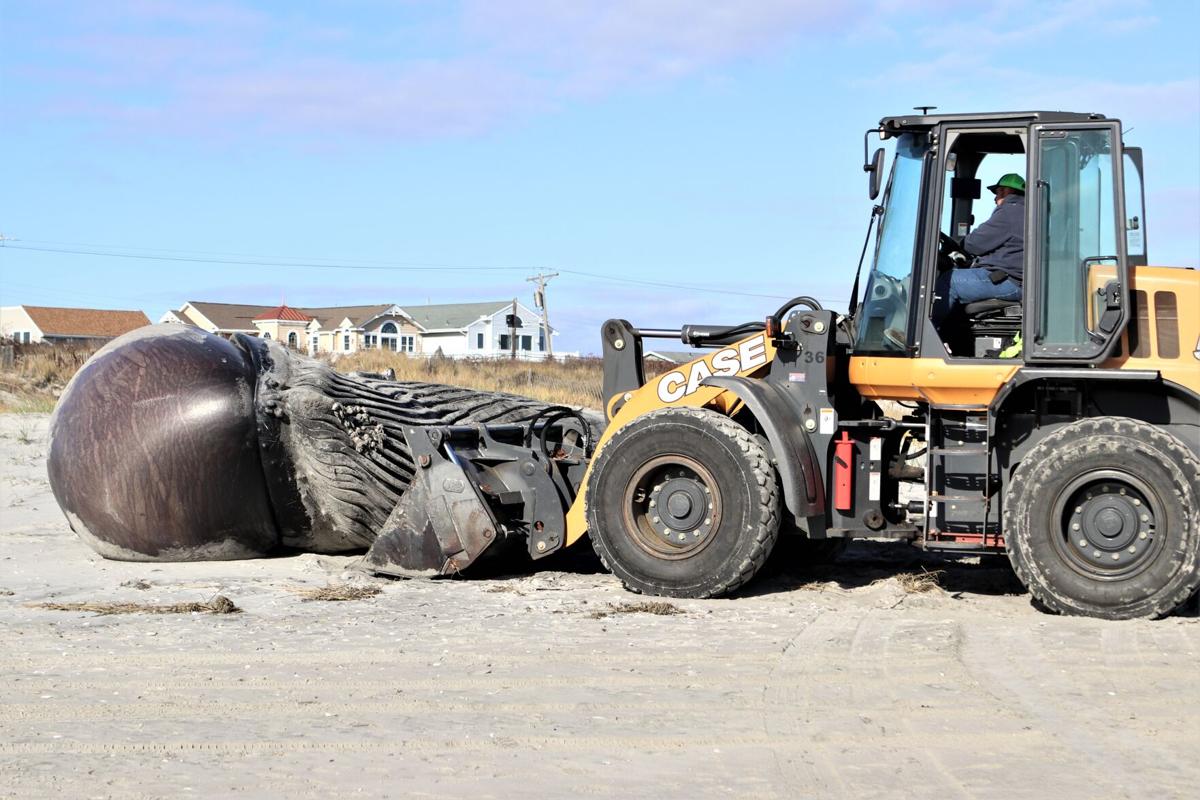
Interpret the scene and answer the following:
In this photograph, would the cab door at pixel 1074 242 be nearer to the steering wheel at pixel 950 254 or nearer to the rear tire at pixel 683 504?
the steering wheel at pixel 950 254

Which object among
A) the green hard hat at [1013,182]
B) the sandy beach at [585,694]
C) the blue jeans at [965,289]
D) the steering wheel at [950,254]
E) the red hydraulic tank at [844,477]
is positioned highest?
the green hard hat at [1013,182]

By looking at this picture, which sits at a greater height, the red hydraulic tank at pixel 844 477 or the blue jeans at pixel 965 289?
the blue jeans at pixel 965 289

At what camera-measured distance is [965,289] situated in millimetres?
8664

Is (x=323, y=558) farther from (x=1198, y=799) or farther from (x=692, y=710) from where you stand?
(x=1198, y=799)

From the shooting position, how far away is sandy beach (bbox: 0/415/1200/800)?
5082mm

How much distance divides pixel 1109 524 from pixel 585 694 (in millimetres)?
3399

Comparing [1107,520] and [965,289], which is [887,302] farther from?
[1107,520]

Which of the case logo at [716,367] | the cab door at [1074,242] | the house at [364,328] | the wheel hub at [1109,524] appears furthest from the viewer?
the house at [364,328]

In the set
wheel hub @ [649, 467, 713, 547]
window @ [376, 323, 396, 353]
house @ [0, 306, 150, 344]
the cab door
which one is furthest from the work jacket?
house @ [0, 306, 150, 344]

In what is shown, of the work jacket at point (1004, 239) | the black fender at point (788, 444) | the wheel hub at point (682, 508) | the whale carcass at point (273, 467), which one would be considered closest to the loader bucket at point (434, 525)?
the whale carcass at point (273, 467)

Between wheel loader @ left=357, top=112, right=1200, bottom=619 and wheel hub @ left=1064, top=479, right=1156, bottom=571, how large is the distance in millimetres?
13

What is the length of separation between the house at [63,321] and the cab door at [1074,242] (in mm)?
70689

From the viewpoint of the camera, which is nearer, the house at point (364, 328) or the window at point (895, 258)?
the window at point (895, 258)

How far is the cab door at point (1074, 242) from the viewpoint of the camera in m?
8.16
